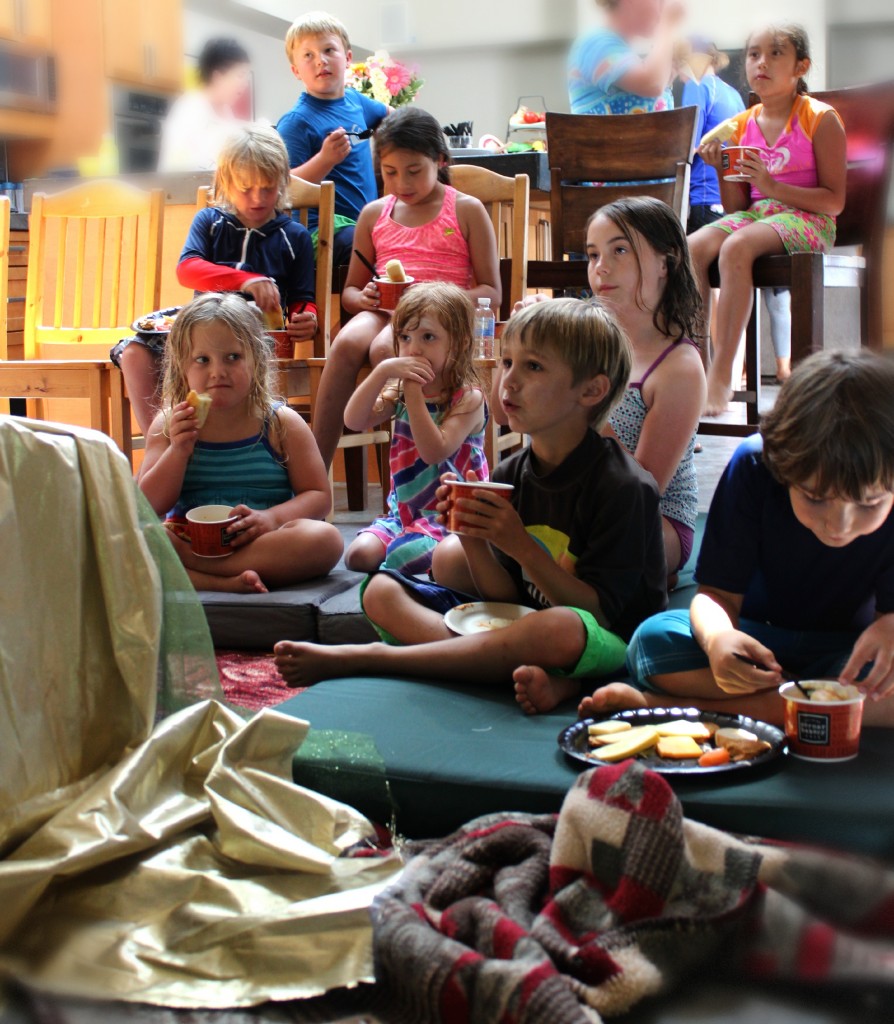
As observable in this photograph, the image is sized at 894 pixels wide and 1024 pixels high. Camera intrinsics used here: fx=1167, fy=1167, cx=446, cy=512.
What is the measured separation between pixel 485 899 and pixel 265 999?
Answer: 0.76ft

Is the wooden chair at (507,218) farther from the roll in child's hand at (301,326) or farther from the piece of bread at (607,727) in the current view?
the piece of bread at (607,727)

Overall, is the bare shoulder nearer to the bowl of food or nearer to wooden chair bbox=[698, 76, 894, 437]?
wooden chair bbox=[698, 76, 894, 437]

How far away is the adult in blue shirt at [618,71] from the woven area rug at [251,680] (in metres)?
2.10

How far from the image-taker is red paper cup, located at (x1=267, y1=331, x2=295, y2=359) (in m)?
3.16

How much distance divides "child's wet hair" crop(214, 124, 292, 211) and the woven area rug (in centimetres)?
147

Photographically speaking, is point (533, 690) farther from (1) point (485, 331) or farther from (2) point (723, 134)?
(2) point (723, 134)

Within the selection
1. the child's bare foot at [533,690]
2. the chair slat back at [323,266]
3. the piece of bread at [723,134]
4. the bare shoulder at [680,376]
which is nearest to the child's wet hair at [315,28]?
the chair slat back at [323,266]

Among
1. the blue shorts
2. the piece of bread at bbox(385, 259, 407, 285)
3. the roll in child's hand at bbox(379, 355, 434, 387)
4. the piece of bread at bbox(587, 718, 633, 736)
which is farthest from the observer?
the piece of bread at bbox(385, 259, 407, 285)

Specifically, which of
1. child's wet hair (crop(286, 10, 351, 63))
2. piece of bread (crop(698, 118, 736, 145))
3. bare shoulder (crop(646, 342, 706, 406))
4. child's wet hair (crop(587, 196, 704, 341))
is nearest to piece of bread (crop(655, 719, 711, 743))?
bare shoulder (crop(646, 342, 706, 406))

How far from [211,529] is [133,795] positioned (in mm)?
1081

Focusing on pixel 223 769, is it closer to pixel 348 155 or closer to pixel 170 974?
pixel 170 974

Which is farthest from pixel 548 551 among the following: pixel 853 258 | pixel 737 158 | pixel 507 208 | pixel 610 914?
pixel 507 208

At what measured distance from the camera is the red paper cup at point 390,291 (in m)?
2.92

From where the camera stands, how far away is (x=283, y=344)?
3.21 m
